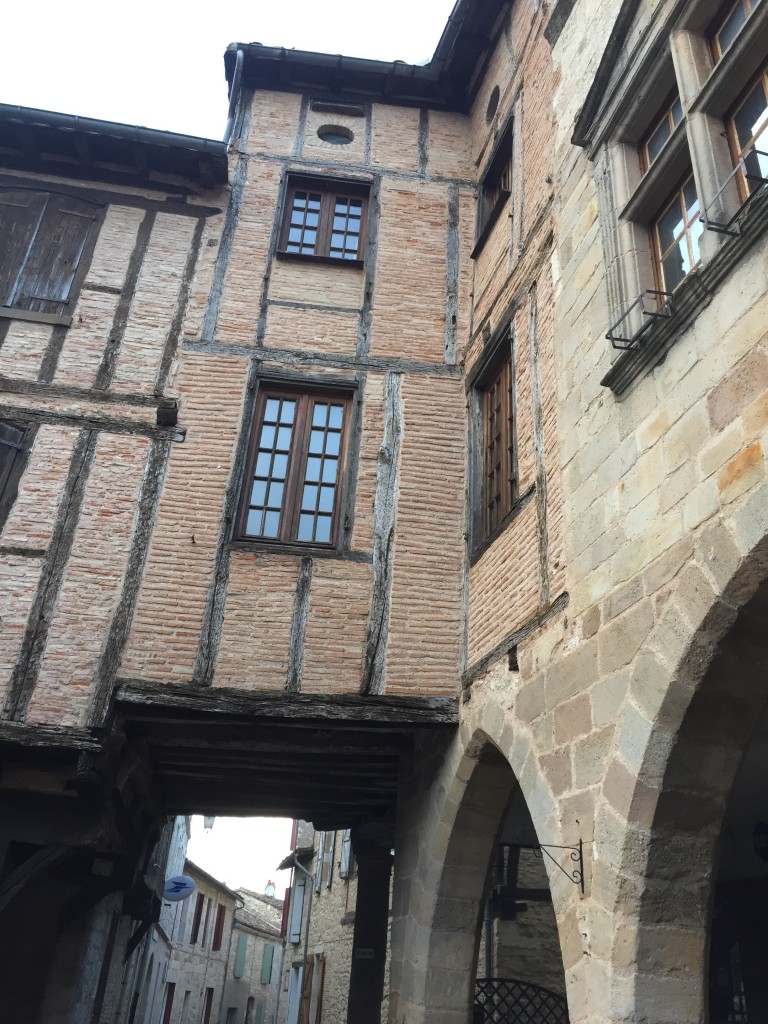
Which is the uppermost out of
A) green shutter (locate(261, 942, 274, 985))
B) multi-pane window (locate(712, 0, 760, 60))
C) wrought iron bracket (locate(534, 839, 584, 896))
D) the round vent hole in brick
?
the round vent hole in brick

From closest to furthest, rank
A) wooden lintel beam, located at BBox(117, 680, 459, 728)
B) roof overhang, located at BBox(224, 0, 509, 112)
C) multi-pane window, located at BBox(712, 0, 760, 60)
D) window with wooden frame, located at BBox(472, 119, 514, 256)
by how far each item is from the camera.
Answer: multi-pane window, located at BBox(712, 0, 760, 60) < wooden lintel beam, located at BBox(117, 680, 459, 728) < window with wooden frame, located at BBox(472, 119, 514, 256) < roof overhang, located at BBox(224, 0, 509, 112)

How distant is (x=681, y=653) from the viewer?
3273 mm

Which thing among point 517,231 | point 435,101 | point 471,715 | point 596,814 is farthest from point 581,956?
point 435,101

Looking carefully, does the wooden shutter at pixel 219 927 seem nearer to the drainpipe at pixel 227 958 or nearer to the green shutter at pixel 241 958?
the drainpipe at pixel 227 958

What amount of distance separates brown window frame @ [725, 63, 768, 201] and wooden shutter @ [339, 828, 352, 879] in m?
13.1

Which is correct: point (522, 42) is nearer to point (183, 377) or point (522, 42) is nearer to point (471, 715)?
point (183, 377)

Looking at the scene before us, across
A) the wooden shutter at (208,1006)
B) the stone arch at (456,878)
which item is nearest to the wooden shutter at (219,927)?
the wooden shutter at (208,1006)

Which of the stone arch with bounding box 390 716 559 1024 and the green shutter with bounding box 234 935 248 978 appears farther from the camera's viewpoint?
the green shutter with bounding box 234 935 248 978

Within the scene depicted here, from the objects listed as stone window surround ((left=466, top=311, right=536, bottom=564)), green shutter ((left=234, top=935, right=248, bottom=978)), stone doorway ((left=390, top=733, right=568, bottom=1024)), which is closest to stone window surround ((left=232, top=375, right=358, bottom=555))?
stone window surround ((left=466, top=311, right=536, bottom=564))

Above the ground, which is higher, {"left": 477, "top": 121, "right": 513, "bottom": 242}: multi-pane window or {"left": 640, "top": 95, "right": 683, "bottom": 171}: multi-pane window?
{"left": 477, "top": 121, "right": 513, "bottom": 242}: multi-pane window

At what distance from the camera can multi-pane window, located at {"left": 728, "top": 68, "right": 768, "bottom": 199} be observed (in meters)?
3.60

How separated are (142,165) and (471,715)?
6.12 m

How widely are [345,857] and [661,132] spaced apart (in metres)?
13.5

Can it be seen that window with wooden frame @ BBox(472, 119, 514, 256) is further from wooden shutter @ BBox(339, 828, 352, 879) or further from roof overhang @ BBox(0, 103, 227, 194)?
wooden shutter @ BBox(339, 828, 352, 879)
